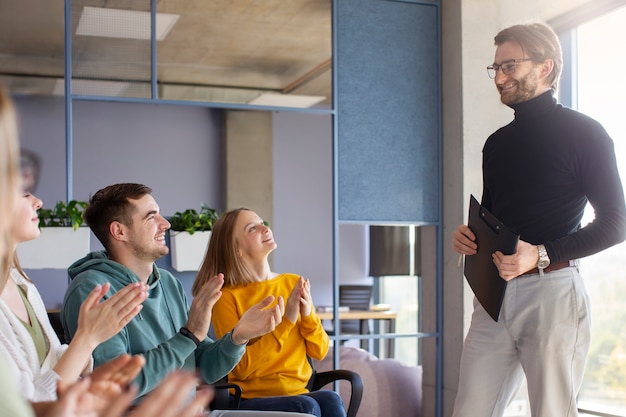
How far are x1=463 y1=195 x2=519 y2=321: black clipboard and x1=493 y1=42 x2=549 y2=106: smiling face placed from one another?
1.29ft

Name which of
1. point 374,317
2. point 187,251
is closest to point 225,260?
point 187,251

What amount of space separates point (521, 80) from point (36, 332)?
1709 mm

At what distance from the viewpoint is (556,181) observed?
2613 millimetres

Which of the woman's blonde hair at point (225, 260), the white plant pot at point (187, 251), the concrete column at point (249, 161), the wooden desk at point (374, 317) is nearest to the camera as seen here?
the woman's blonde hair at point (225, 260)

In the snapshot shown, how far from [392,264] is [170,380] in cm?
663

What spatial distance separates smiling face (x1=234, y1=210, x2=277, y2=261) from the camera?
10.9 ft

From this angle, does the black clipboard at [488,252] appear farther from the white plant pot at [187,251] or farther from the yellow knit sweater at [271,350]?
the white plant pot at [187,251]

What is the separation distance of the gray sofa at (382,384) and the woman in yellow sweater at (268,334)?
48.6 inches

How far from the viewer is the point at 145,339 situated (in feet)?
8.56

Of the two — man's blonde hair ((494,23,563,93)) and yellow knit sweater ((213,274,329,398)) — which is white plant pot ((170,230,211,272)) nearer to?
yellow knit sweater ((213,274,329,398))

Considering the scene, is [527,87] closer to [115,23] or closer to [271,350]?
[271,350]

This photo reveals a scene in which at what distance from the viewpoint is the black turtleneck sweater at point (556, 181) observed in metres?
2.50

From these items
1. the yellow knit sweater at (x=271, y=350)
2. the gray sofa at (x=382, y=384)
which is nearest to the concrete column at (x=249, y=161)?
the gray sofa at (x=382, y=384)

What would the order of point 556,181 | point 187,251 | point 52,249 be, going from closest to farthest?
1. point 556,181
2. point 52,249
3. point 187,251
